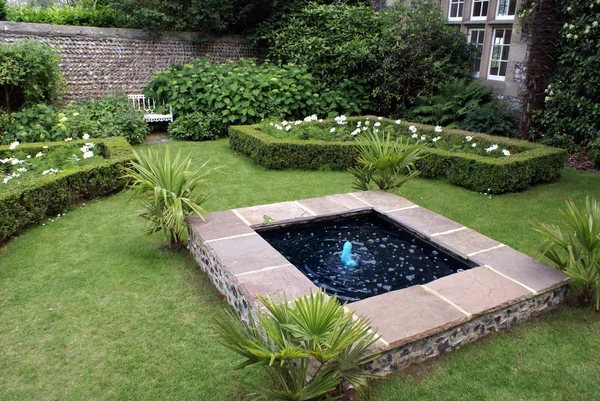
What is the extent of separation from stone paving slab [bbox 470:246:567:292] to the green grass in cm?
27

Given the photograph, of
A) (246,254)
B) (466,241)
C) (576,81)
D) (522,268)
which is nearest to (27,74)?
(246,254)

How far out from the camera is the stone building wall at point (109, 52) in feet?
30.7

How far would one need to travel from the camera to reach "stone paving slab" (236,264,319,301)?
317 cm

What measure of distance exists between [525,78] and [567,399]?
730cm

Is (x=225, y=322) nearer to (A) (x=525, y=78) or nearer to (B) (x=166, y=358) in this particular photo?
(B) (x=166, y=358)

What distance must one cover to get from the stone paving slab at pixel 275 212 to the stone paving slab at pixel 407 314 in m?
1.64

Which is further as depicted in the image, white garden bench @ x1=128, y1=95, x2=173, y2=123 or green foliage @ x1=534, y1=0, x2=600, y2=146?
white garden bench @ x1=128, y1=95, x2=173, y2=123

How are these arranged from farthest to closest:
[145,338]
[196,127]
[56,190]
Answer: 1. [196,127]
2. [56,190]
3. [145,338]

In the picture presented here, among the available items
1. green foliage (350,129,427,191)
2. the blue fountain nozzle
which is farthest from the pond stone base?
green foliage (350,129,427,191)

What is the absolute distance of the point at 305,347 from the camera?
2.36 m

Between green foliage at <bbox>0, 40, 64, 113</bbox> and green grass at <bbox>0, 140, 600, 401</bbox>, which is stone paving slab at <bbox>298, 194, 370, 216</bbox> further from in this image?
green foliage at <bbox>0, 40, 64, 113</bbox>

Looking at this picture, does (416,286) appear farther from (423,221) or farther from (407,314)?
(423,221)

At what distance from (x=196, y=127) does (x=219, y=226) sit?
5242 mm

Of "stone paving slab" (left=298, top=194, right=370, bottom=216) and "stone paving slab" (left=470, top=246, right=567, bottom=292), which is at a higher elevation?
"stone paving slab" (left=298, top=194, right=370, bottom=216)
